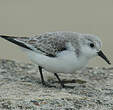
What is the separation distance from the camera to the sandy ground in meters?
6.80

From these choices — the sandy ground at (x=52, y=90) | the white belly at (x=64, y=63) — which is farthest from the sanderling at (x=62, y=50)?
the sandy ground at (x=52, y=90)

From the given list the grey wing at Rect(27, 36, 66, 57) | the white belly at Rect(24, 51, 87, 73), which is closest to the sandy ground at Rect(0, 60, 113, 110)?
the white belly at Rect(24, 51, 87, 73)

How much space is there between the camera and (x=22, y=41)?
27.5 ft

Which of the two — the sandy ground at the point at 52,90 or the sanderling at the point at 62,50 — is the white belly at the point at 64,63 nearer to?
the sanderling at the point at 62,50

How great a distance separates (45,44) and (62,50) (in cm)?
45

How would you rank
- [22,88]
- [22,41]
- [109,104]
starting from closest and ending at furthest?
1. [109,104]
2. [22,88]
3. [22,41]

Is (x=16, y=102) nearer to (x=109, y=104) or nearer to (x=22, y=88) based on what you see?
(x=22, y=88)

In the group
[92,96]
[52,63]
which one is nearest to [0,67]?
[52,63]

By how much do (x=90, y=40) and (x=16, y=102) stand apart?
1.98m

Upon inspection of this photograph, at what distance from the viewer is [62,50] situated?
790cm

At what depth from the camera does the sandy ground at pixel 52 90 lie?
268 inches

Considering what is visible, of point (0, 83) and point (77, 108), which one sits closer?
point (77, 108)

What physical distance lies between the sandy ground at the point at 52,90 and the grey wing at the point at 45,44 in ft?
2.07

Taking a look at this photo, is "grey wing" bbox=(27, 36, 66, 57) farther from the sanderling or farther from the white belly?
the white belly
